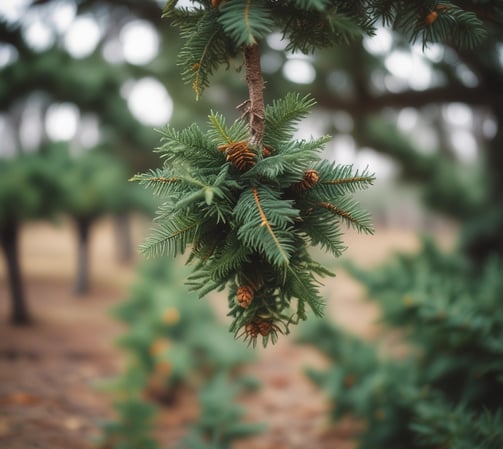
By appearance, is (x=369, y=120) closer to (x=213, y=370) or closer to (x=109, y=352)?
(x=213, y=370)

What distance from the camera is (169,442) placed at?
2561 mm

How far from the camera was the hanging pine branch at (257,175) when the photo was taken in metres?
0.80

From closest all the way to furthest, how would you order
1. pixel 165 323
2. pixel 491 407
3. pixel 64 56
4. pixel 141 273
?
1. pixel 491 407
2. pixel 165 323
3. pixel 64 56
4. pixel 141 273

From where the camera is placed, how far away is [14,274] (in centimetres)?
420

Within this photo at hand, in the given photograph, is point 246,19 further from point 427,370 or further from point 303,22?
point 427,370

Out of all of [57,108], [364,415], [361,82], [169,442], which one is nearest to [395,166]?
[361,82]

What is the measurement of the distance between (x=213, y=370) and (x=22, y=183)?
271cm

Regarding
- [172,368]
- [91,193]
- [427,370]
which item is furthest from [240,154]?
[91,193]

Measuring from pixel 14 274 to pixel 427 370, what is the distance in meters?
4.18

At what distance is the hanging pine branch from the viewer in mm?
798

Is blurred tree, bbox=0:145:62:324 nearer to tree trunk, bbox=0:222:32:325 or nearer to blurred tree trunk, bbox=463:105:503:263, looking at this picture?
tree trunk, bbox=0:222:32:325

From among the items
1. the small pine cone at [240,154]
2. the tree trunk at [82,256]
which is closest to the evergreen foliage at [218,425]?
the small pine cone at [240,154]

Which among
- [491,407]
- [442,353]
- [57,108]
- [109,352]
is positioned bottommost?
[491,407]

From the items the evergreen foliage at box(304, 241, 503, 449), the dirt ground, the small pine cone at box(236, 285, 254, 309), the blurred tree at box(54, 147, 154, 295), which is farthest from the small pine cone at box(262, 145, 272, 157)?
the blurred tree at box(54, 147, 154, 295)
